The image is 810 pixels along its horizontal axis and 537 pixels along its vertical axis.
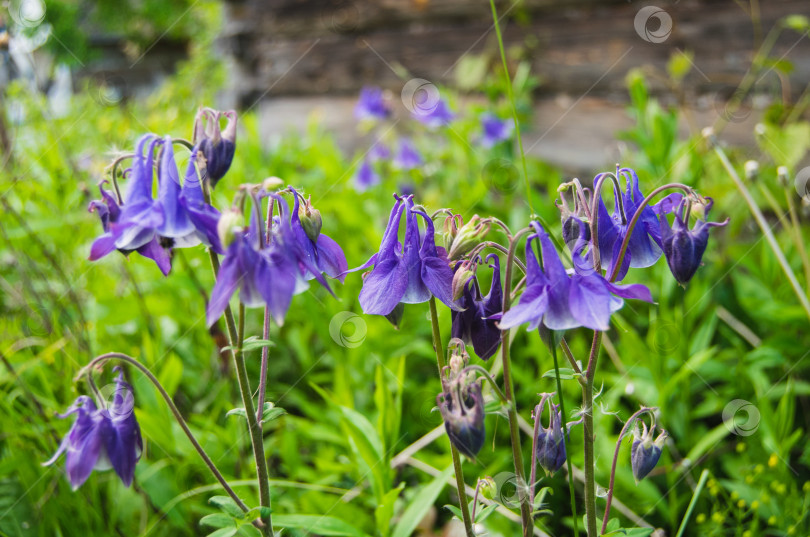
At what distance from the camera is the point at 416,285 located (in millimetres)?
1097

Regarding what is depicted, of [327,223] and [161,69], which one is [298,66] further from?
[161,69]

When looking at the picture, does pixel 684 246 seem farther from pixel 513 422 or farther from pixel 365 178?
pixel 365 178

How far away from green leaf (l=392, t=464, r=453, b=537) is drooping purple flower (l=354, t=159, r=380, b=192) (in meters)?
2.71

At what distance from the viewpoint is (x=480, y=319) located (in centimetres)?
113

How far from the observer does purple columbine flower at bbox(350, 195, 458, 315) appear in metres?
1.07

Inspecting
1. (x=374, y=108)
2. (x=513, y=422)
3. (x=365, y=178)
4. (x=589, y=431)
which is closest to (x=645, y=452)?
(x=589, y=431)

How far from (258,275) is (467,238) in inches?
13.2

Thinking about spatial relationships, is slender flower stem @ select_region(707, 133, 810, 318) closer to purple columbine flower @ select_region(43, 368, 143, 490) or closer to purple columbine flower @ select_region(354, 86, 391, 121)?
purple columbine flower @ select_region(43, 368, 143, 490)

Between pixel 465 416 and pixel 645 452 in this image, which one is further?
pixel 645 452

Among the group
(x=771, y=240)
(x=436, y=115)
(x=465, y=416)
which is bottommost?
(x=465, y=416)

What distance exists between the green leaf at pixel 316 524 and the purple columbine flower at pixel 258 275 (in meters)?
0.62

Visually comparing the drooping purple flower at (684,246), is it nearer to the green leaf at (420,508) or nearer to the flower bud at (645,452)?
the flower bud at (645,452)

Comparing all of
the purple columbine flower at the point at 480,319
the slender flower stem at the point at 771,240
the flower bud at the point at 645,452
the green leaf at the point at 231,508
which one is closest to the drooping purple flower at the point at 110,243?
the green leaf at the point at 231,508

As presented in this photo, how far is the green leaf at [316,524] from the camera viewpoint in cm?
133
